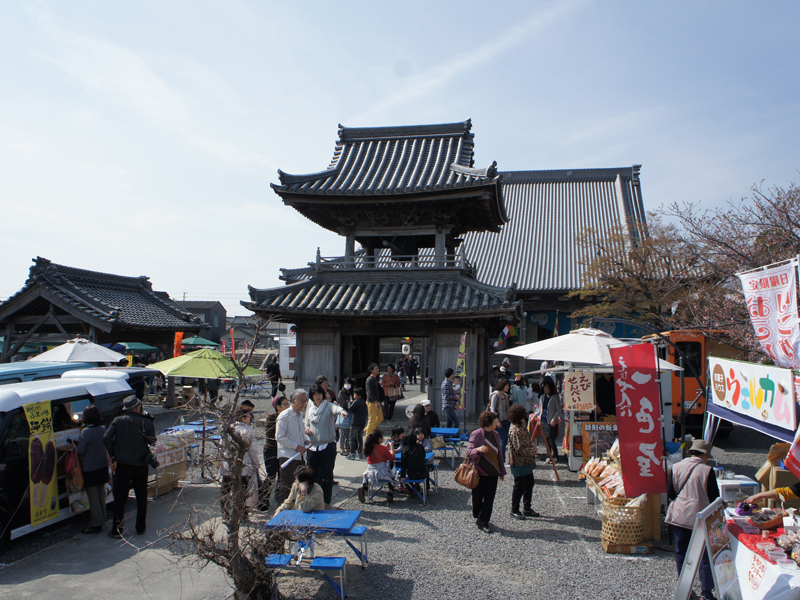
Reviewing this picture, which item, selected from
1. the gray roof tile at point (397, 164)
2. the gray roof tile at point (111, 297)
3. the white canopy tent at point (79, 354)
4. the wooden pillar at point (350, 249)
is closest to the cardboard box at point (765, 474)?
the gray roof tile at point (397, 164)

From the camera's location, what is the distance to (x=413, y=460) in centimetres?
792

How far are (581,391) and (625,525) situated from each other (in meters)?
3.35

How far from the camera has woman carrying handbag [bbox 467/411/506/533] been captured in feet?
21.5

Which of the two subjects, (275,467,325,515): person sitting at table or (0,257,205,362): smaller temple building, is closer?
(275,467,325,515): person sitting at table

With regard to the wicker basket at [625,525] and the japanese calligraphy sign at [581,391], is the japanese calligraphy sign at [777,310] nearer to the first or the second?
the wicker basket at [625,525]

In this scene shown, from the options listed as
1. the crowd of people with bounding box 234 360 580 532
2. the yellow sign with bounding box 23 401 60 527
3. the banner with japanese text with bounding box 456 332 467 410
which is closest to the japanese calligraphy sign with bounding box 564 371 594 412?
the crowd of people with bounding box 234 360 580 532

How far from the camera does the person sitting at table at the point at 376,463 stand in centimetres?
778

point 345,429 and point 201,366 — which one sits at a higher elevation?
point 201,366

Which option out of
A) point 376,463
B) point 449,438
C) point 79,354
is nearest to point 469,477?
point 376,463

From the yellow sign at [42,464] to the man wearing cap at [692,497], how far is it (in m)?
6.88

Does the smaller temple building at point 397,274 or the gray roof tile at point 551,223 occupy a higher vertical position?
the gray roof tile at point 551,223

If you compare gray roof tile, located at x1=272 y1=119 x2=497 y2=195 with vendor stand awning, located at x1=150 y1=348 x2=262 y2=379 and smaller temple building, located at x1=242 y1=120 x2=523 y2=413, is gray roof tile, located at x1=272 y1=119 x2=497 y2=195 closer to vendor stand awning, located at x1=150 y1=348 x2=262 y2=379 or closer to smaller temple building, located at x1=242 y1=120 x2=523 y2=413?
smaller temple building, located at x1=242 y1=120 x2=523 y2=413

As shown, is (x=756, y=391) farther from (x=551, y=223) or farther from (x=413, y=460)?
(x=551, y=223)

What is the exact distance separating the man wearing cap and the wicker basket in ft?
2.69
